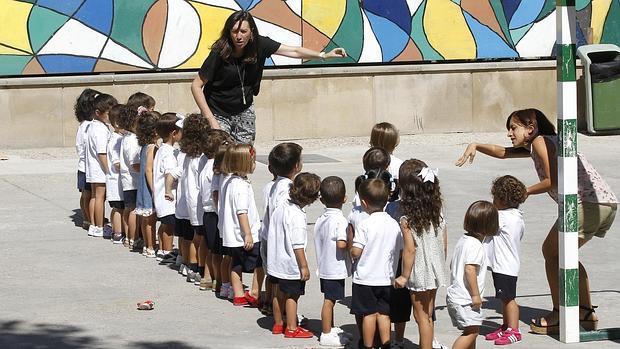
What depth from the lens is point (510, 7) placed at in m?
18.4

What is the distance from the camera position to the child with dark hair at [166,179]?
32.5 feet

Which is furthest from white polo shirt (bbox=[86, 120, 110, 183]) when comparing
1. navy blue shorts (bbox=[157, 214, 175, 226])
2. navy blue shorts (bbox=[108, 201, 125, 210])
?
navy blue shorts (bbox=[157, 214, 175, 226])

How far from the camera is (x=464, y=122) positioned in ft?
60.0

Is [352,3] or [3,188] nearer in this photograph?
[3,188]

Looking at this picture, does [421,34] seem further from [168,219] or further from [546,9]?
[168,219]

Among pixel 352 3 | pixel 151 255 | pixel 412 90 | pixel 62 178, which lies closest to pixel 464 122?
pixel 412 90

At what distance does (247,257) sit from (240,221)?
287 millimetres

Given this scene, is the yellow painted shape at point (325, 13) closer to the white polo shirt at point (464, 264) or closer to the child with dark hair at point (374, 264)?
the child with dark hair at point (374, 264)

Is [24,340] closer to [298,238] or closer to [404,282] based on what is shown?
[298,238]

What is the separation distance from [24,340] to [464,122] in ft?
37.5

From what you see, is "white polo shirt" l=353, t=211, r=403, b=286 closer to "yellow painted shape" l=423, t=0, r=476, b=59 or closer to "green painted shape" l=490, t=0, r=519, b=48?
"yellow painted shape" l=423, t=0, r=476, b=59

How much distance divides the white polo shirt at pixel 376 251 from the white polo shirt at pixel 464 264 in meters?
0.34

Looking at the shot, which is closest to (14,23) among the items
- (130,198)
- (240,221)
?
(130,198)

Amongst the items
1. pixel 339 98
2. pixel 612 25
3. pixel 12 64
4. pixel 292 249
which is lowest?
pixel 292 249
